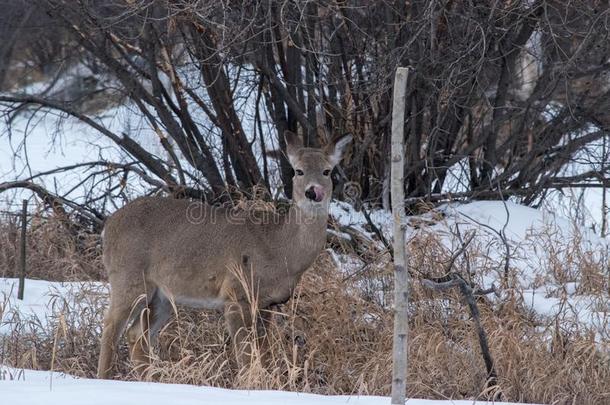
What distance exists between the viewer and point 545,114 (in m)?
10.8

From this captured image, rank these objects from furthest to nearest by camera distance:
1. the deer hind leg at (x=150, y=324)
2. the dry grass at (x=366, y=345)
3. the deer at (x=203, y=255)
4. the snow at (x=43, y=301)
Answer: the snow at (x=43, y=301) → the deer hind leg at (x=150, y=324) → the deer at (x=203, y=255) → the dry grass at (x=366, y=345)

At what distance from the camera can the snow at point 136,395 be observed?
477cm

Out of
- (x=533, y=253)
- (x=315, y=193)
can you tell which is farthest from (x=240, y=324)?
(x=533, y=253)

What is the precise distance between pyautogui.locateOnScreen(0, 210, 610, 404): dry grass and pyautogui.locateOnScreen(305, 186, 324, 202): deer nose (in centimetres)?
74

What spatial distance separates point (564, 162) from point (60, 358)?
5305 mm

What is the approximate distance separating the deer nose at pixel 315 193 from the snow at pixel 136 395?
7.55 feet

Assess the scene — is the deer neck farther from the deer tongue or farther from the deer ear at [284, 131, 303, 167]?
the deer ear at [284, 131, 303, 167]

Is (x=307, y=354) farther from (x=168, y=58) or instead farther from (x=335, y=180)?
(x=168, y=58)

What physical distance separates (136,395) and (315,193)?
298 centimetres

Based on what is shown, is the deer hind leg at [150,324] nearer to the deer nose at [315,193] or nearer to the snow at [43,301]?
the snow at [43,301]

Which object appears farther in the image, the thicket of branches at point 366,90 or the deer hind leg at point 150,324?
the thicket of branches at point 366,90

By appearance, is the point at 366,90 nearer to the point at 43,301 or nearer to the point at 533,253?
the point at 533,253

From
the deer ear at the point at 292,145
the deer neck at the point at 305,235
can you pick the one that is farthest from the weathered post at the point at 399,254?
the deer ear at the point at 292,145

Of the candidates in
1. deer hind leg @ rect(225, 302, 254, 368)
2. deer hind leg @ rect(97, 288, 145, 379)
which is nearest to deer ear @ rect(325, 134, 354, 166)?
deer hind leg @ rect(225, 302, 254, 368)
